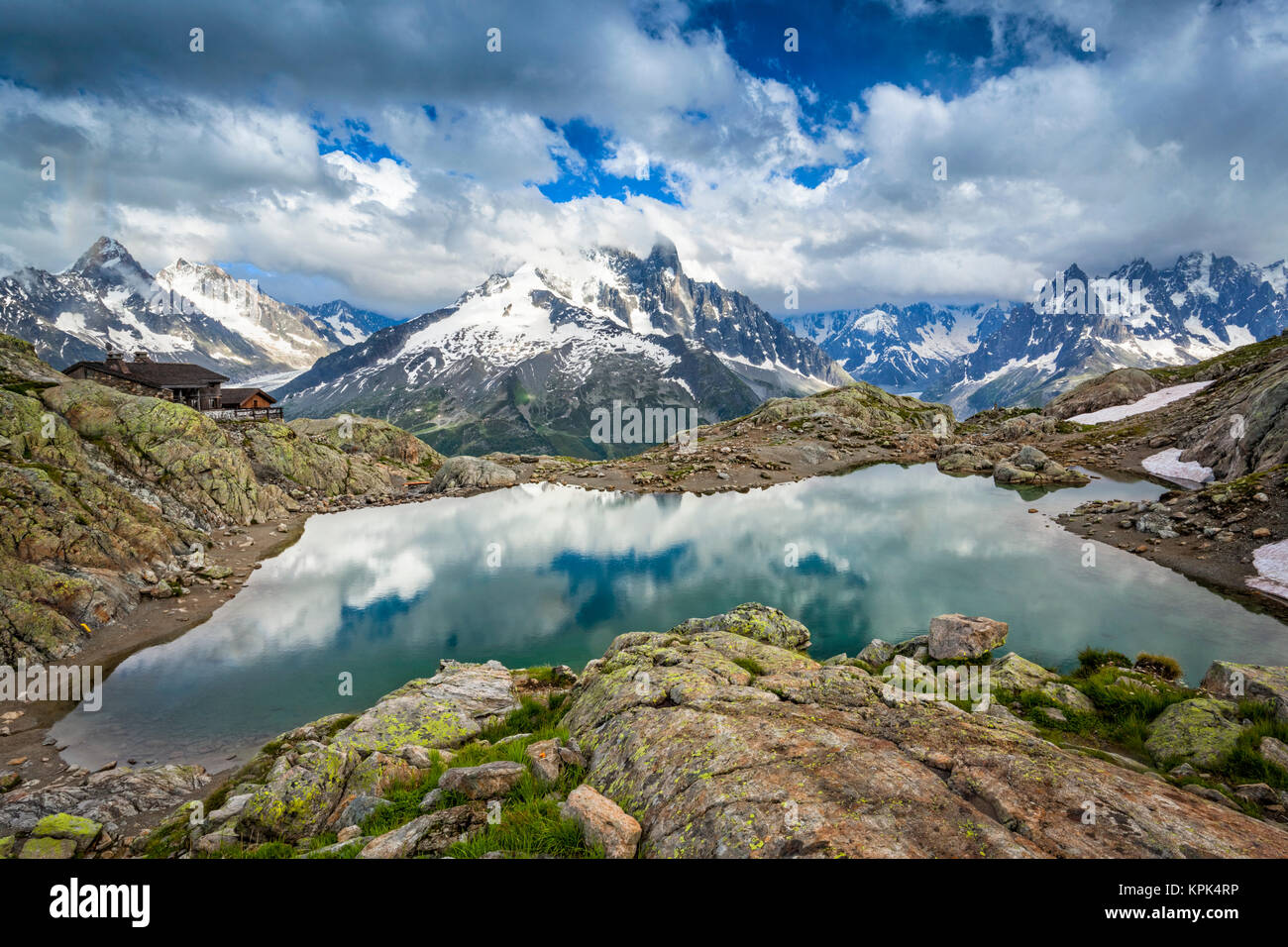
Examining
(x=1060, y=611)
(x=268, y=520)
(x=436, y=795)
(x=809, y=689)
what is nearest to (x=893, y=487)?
(x=1060, y=611)

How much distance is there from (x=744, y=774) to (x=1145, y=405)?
134 meters

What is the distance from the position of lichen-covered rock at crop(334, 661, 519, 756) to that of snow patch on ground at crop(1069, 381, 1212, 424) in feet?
414

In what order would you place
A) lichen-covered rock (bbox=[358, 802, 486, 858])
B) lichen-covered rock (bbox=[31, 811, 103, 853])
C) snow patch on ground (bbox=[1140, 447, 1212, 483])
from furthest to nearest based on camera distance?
snow patch on ground (bbox=[1140, 447, 1212, 483]), lichen-covered rock (bbox=[31, 811, 103, 853]), lichen-covered rock (bbox=[358, 802, 486, 858])

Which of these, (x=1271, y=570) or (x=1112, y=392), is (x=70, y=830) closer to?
(x=1271, y=570)

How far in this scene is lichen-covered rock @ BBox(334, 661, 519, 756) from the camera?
15.8m

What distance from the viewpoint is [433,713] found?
17578mm

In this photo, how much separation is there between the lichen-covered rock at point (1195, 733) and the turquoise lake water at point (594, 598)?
12612 millimetres

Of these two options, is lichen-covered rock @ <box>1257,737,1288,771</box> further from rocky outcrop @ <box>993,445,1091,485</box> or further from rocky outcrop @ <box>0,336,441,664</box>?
rocky outcrop @ <box>993,445,1091,485</box>

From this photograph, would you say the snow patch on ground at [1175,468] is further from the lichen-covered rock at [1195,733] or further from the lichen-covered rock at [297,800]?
the lichen-covered rock at [297,800]

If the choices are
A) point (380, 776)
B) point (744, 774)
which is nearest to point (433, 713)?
point (380, 776)

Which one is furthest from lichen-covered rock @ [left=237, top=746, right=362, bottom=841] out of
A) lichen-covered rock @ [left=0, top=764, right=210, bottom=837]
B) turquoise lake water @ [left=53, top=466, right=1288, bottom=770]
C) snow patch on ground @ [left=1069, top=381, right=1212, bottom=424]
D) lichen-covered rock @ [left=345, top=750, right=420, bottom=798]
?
snow patch on ground @ [left=1069, top=381, right=1212, bottom=424]
